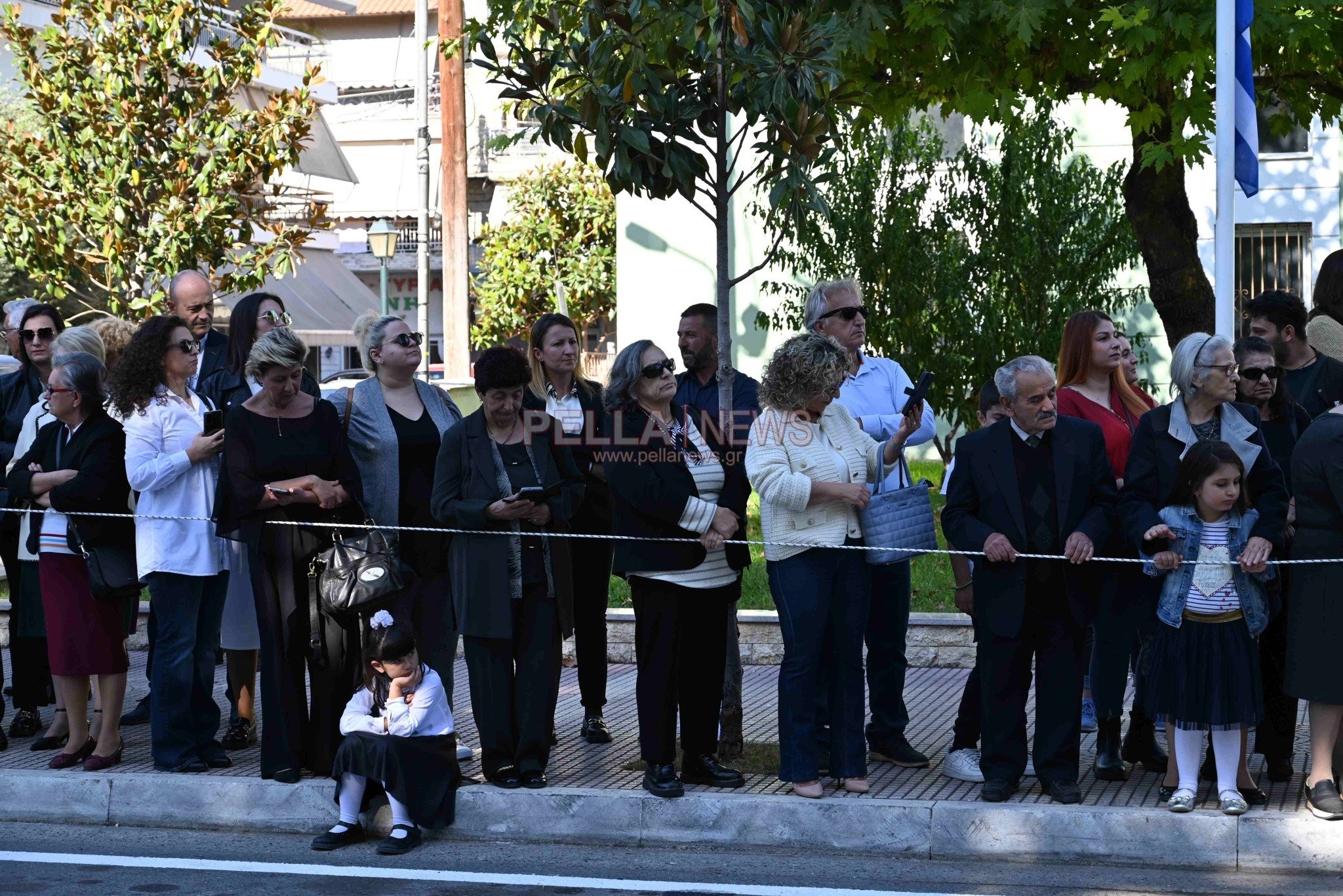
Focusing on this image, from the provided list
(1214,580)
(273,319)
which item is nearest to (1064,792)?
(1214,580)

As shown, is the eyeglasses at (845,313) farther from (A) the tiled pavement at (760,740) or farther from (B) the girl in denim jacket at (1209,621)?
(A) the tiled pavement at (760,740)

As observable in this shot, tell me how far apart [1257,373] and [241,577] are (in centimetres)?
482

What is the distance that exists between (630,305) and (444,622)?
62.8 feet

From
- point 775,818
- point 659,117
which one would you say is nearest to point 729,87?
point 659,117

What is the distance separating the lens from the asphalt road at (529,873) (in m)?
5.95

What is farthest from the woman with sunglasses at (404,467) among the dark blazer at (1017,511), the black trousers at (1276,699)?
the black trousers at (1276,699)

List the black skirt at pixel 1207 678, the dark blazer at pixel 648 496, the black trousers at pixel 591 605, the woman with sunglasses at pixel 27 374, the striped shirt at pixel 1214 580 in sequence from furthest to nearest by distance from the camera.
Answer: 1. the woman with sunglasses at pixel 27 374
2. the black trousers at pixel 591 605
3. the dark blazer at pixel 648 496
4. the striped shirt at pixel 1214 580
5. the black skirt at pixel 1207 678

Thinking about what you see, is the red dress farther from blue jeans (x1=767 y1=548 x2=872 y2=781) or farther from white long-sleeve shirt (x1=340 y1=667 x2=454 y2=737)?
white long-sleeve shirt (x1=340 y1=667 x2=454 y2=737)

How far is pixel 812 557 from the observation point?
6.77 m

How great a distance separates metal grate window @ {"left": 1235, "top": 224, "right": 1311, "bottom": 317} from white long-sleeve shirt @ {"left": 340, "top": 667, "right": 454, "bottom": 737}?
21.4m

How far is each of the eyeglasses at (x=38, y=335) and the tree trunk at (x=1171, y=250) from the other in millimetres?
8078

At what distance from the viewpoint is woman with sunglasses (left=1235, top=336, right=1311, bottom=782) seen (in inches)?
270

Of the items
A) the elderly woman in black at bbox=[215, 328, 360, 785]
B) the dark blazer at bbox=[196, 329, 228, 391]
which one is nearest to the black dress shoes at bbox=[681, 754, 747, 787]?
the elderly woman in black at bbox=[215, 328, 360, 785]

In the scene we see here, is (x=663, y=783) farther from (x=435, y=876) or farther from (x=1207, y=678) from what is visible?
(x=1207, y=678)
